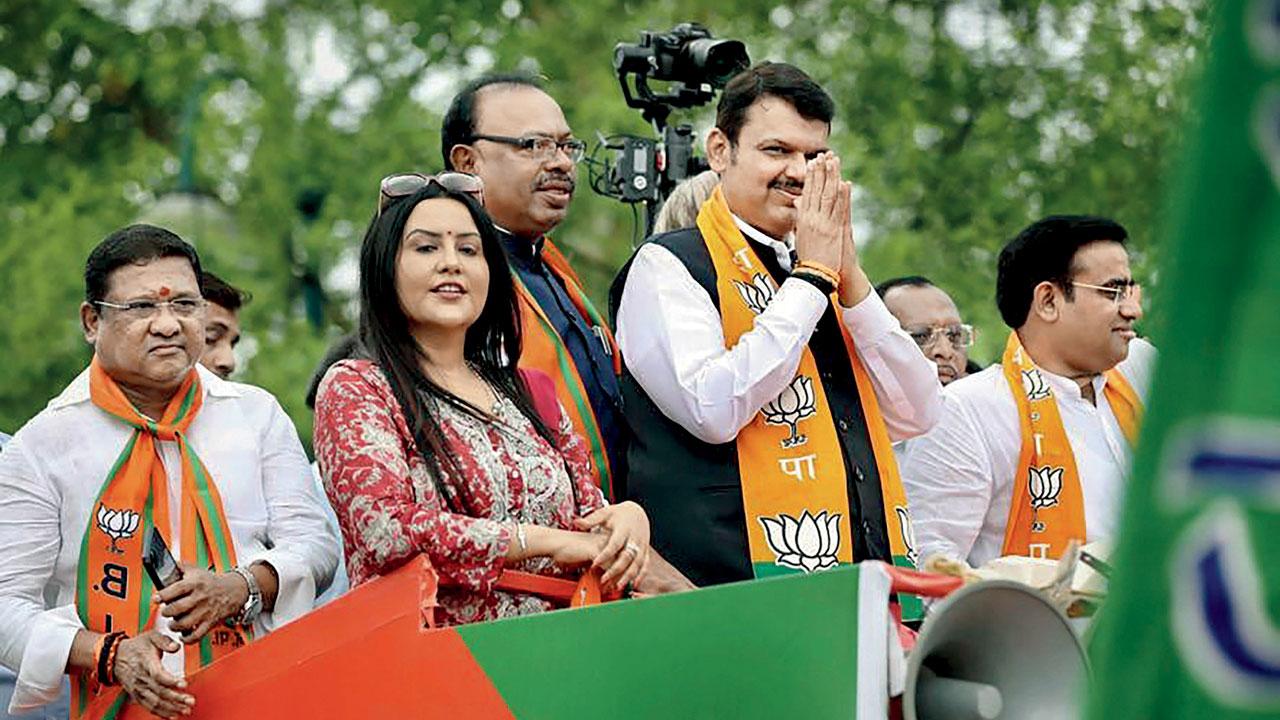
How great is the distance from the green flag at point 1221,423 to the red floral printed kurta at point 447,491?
247cm

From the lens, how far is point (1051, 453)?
5.50 metres

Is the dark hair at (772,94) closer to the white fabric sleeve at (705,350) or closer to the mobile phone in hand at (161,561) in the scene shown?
the white fabric sleeve at (705,350)

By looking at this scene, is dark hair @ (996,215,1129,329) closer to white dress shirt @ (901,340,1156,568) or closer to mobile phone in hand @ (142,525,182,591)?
white dress shirt @ (901,340,1156,568)

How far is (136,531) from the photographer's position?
4.48 meters

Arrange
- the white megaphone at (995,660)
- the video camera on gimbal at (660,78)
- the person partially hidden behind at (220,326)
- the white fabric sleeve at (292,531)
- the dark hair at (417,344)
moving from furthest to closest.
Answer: the video camera on gimbal at (660,78)
the person partially hidden behind at (220,326)
the white fabric sleeve at (292,531)
the dark hair at (417,344)
the white megaphone at (995,660)

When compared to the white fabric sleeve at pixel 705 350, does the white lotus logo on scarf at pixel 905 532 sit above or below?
below

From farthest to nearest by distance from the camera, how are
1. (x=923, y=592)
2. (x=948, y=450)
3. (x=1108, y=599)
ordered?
(x=948, y=450), (x=923, y=592), (x=1108, y=599)

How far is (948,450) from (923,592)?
7.52 ft

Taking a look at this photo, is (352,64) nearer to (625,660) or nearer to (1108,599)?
(625,660)

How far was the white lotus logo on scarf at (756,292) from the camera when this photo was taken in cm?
475

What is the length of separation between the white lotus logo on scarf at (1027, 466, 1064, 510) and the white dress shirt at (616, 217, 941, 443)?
0.70 m

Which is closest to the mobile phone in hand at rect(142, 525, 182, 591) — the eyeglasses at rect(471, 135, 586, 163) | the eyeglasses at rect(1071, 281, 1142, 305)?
the eyeglasses at rect(471, 135, 586, 163)

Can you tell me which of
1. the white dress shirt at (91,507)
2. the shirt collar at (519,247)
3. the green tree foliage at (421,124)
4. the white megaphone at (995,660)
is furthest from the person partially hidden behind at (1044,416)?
the green tree foliage at (421,124)

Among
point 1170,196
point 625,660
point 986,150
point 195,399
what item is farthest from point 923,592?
point 986,150
